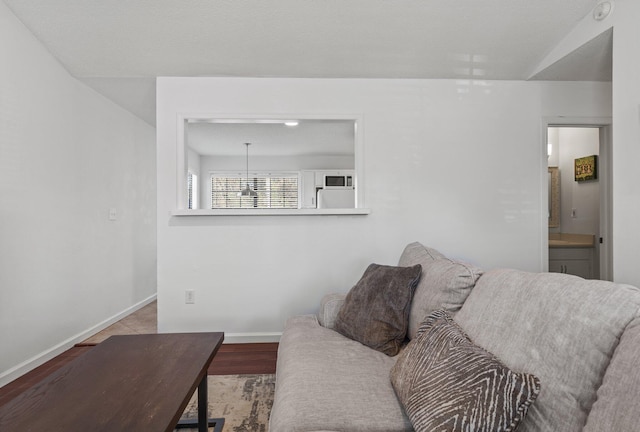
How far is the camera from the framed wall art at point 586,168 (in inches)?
151

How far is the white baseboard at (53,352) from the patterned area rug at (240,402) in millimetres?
1318

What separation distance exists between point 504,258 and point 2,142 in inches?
154

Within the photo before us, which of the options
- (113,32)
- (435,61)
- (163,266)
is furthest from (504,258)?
(113,32)

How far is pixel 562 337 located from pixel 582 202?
401 centimetres

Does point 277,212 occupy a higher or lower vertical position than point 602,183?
lower

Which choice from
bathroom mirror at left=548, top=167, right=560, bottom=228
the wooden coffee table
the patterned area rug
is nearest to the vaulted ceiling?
bathroom mirror at left=548, top=167, right=560, bottom=228

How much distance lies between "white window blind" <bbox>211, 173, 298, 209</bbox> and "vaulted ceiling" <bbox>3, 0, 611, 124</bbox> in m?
4.35

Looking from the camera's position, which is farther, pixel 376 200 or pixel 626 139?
pixel 376 200

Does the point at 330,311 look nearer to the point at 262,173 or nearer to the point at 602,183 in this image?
the point at 602,183

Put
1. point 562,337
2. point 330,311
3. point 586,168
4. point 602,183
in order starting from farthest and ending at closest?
point 586,168, point 602,183, point 330,311, point 562,337

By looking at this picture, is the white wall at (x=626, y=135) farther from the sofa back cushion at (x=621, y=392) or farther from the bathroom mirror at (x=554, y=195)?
the bathroom mirror at (x=554, y=195)

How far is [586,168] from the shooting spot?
→ 3.96m

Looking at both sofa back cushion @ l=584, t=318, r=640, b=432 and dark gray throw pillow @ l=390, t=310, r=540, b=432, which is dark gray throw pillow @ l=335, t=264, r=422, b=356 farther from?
sofa back cushion @ l=584, t=318, r=640, b=432

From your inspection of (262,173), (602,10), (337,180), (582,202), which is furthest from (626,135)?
(262,173)
